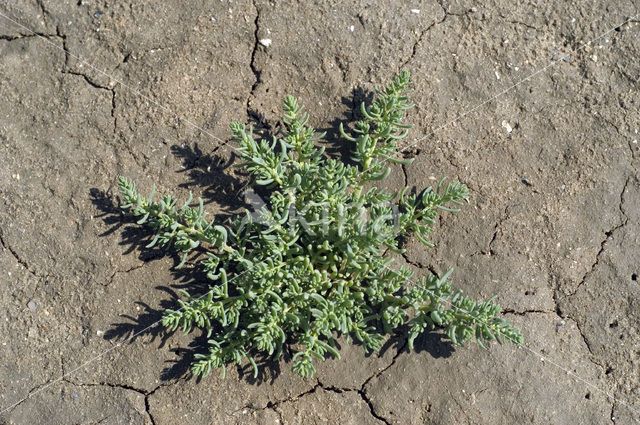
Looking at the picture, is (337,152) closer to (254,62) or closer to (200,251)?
(254,62)

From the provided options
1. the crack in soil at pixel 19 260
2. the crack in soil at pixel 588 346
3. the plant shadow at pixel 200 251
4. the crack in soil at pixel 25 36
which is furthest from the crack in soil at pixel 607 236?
the crack in soil at pixel 25 36


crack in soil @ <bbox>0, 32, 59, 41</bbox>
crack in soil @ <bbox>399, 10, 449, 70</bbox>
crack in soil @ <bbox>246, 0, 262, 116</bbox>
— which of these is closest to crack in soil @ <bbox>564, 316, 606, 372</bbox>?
crack in soil @ <bbox>399, 10, 449, 70</bbox>

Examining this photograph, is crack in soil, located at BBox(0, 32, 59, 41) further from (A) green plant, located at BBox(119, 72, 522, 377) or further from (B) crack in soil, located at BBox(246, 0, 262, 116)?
(A) green plant, located at BBox(119, 72, 522, 377)

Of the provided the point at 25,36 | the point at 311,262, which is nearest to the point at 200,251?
the point at 311,262

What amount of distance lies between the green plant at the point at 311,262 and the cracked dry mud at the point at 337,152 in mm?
287

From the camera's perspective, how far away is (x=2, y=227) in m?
3.76

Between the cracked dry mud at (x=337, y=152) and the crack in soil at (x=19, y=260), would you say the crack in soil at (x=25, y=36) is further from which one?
the crack in soil at (x=19, y=260)

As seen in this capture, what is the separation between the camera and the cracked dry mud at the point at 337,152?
359cm

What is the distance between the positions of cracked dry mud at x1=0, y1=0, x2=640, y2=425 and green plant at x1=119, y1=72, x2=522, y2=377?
0.94 feet

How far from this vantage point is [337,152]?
384cm

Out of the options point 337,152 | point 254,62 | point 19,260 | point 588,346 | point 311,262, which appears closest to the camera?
point 311,262

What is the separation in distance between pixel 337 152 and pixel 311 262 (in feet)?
2.65

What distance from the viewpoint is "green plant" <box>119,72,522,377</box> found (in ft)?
10.6

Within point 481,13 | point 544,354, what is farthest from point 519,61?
point 544,354
